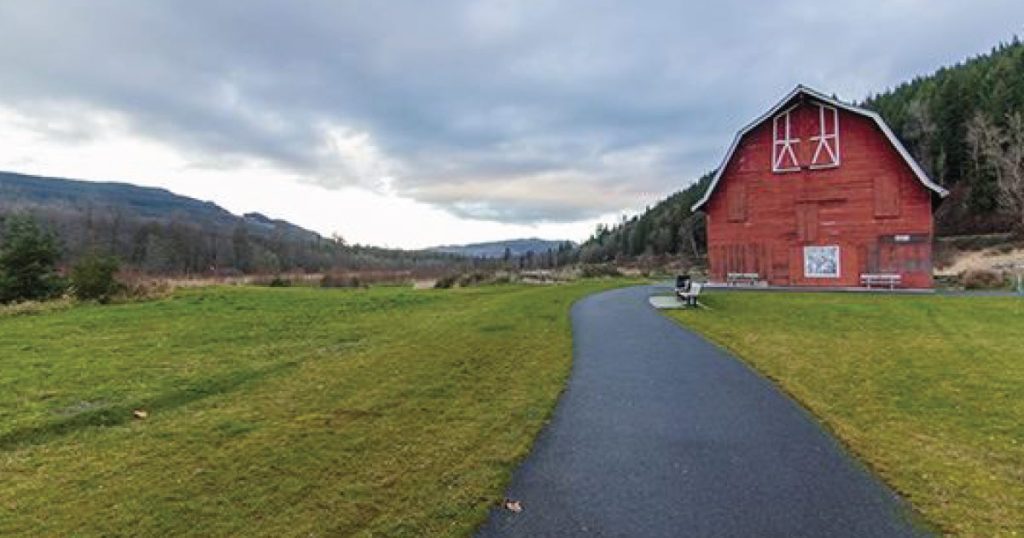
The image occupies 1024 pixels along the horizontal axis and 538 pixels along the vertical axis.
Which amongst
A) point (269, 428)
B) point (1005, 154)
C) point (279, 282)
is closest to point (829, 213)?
point (269, 428)

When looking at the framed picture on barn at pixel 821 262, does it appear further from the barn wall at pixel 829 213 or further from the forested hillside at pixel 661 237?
the forested hillside at pixel 661 237

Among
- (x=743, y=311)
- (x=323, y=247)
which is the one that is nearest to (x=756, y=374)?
(x=743, y=311)

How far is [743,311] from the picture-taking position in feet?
57.5

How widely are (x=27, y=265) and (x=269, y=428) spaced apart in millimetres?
27252

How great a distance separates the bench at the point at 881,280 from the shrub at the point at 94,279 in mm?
33898

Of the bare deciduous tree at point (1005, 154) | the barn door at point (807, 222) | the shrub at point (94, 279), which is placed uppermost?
the bare deciduous tree at point (1005, 154)


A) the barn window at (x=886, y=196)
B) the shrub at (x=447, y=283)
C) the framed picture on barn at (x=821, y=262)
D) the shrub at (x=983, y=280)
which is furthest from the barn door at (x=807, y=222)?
the shrub at (x=447, y=283)

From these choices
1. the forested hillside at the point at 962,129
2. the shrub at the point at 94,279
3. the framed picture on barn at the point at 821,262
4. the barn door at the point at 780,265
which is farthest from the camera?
the forested hillside at the point at 962,129

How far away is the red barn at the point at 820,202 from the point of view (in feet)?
87.6

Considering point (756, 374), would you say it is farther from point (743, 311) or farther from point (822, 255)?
point (822, 255)

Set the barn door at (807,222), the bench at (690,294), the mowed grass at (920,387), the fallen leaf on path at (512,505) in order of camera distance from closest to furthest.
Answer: the fallen leaf on path at (512,505) → the mowed grass at (920,387) → the bench at (690,294) → the barn door at (807,222)

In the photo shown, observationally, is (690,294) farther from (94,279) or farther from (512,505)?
(94,279)

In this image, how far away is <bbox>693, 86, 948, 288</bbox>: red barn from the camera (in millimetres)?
26688

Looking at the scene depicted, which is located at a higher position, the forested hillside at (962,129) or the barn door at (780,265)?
the forested hillside at (962,129)
